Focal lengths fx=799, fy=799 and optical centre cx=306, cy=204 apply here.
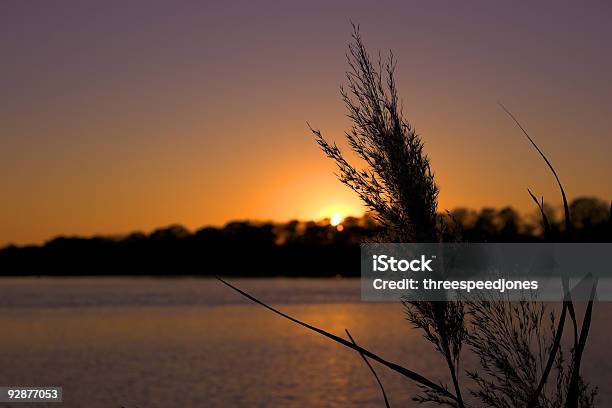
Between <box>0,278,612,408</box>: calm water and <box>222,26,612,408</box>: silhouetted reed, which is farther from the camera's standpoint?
<box>0,278,612,408</box>: calm water

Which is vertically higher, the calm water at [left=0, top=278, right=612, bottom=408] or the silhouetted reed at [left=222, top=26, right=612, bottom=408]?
the silhouetted reed at [left=222, top=26, right=612, bottom=408]

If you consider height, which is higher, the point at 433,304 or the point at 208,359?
the point at 433,304

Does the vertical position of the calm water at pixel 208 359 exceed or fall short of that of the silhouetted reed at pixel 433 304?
it falls short

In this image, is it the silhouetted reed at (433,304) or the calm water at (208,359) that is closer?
the silhouetted reed at (433,304)

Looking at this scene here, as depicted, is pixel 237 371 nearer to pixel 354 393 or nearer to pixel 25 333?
pixel 354 393

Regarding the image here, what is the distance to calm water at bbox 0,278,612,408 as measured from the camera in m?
32.0

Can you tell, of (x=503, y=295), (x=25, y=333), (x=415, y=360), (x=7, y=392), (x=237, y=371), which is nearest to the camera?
(x=503, y=295)

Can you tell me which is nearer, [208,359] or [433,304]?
[433,304]

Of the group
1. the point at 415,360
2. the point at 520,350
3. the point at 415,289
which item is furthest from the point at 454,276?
the point at 415,360

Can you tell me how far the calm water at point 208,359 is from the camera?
31969 millimetres

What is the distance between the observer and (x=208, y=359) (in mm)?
44469

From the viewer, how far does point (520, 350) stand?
308cm

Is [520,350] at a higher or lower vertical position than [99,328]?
higher

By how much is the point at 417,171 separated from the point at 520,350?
813 mm
